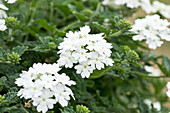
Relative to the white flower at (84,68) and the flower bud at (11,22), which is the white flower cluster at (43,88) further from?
the flower bud at (11,22)

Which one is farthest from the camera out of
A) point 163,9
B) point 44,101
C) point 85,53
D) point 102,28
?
point 163,9

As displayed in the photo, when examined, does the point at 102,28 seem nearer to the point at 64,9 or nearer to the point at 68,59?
the point at 68,59

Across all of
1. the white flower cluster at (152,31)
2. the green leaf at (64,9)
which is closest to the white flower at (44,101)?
the white flower cluster at (152,31)

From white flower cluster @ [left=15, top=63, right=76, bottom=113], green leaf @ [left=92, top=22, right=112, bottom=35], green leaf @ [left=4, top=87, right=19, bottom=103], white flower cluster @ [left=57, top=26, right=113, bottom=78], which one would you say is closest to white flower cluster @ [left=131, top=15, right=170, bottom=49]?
green leaf @ [left=92, top=22, right=112, bottom=35]

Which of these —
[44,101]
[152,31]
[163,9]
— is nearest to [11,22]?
[44,101]

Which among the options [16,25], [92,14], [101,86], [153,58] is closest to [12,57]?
[16,25]

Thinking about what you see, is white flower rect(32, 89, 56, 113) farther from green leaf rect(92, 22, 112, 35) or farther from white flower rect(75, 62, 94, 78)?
green leaf rect(92, 22, 112, 35)

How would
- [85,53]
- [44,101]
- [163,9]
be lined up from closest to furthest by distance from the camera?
[44,101] < [85,53] < [163,9]

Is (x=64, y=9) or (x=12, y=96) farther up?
(x=64, y=9)
